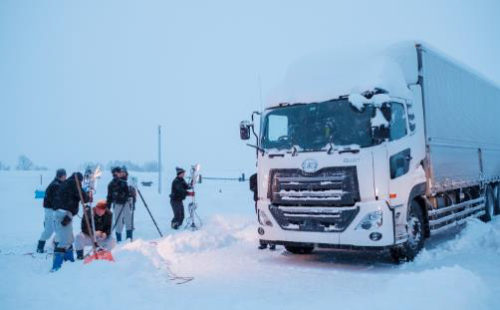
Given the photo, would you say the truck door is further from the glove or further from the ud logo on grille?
the glove

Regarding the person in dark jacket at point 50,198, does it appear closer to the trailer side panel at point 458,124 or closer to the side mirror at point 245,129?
the side mirror at point 245,129

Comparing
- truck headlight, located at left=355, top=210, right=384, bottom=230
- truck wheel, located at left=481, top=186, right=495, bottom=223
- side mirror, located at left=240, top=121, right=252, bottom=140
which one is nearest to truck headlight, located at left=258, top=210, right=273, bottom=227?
side mirror, located at left=240, top=121, right=252, bottom=140

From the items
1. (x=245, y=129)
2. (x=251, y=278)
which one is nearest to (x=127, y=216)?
(x=245, y=129)

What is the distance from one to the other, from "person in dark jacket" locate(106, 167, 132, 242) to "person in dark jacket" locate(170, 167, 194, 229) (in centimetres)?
262

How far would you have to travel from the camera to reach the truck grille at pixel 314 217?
22.7 ft

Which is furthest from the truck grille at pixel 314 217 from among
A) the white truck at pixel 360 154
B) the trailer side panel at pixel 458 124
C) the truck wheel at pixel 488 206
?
the truck wheel at pixel 488 206

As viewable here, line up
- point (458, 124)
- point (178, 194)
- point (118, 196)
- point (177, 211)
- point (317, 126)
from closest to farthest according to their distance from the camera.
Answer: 1. point (317, 126)
2. point (458, 124)
3. point (118, 196)
4. point (178, 194)
5. point (177, 211)

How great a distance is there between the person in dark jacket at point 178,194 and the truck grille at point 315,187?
5.94m

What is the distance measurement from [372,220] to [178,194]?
7617mm

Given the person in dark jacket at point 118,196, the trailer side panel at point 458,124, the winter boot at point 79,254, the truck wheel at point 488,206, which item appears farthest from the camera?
the truck wheel at point 488,206

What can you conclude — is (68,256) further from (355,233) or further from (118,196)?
(355,233)

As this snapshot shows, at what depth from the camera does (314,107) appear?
765cm

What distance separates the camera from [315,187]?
7141 millimetres

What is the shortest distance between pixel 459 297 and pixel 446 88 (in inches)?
235
